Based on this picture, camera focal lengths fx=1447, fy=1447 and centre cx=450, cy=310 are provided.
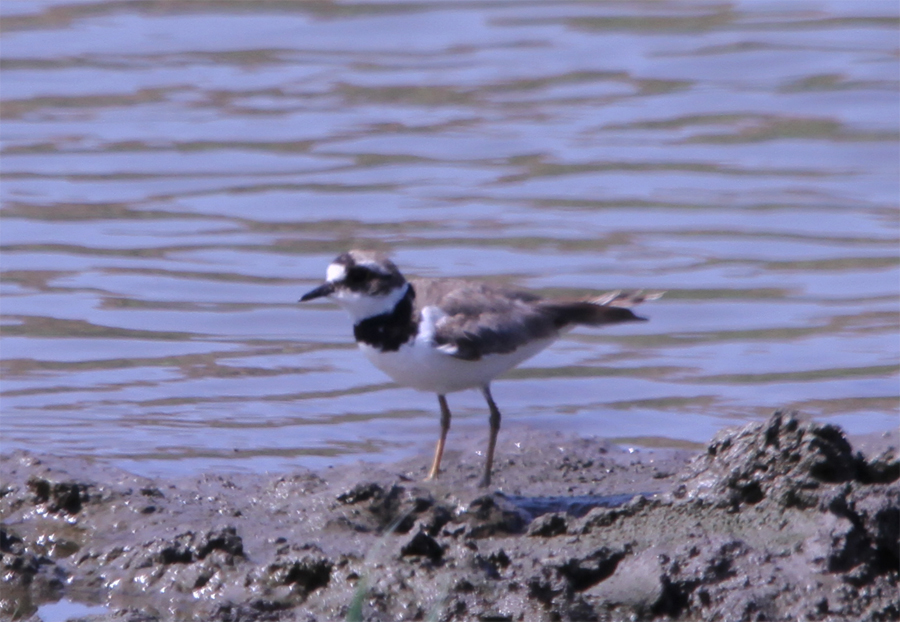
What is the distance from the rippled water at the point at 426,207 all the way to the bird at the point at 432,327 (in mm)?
830

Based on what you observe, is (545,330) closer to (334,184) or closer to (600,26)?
(334,184)

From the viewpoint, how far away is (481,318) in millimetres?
6109

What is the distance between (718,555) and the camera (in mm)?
4461

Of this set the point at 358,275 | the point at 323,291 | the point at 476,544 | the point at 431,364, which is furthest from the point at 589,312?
the point at 476,544

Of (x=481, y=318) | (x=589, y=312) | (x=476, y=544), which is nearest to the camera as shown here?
(x=476, y=544)

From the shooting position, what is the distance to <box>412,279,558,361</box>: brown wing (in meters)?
5.97

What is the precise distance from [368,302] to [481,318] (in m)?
0.49

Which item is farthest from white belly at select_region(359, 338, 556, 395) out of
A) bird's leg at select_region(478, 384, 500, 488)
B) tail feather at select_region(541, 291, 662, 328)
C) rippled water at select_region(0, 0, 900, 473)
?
rippled water at select_region(0, 0, 900, 473)

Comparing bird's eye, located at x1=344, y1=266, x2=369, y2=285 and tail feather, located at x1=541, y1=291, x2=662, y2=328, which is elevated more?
bird's eye, located at x1=344, y1=266, x2=369, y2=285

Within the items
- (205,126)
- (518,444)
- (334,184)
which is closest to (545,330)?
(518,444)

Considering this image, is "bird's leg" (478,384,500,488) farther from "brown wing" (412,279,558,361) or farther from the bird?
"brown wing" (412,279,558,361)

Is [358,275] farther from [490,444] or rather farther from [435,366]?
[490,444]

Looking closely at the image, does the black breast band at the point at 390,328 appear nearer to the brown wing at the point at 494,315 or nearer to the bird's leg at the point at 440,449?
the brown wing at the point at 494,315

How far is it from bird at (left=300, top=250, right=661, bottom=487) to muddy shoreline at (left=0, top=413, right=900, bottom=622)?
466mm
